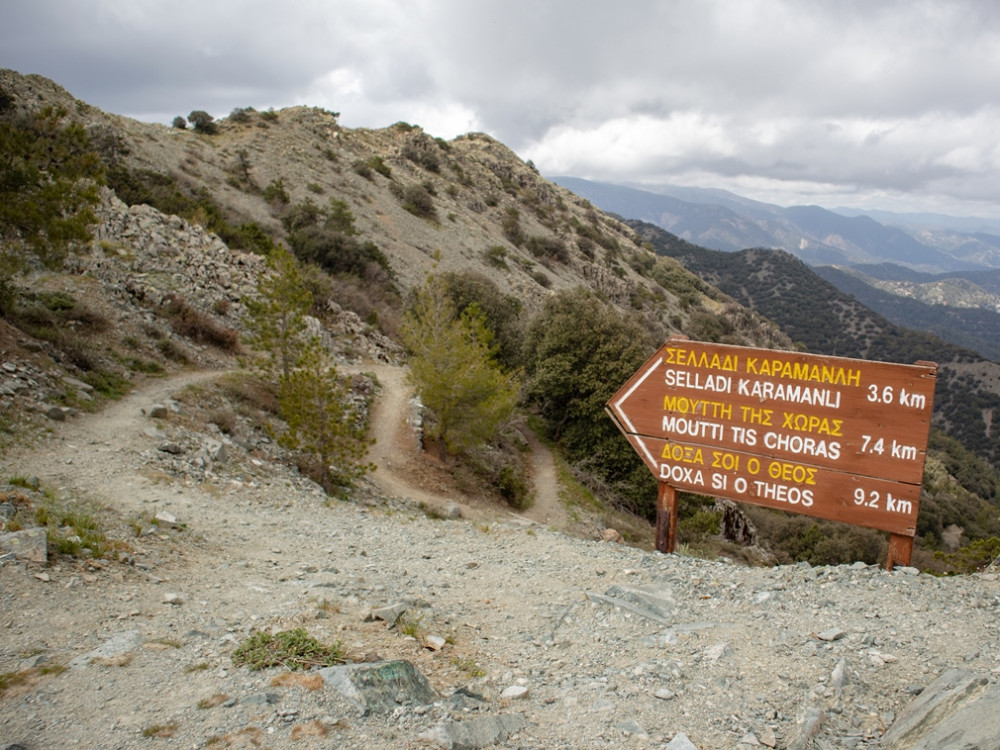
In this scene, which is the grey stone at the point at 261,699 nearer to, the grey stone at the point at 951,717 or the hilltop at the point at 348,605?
the hilltop at the point at 348,605

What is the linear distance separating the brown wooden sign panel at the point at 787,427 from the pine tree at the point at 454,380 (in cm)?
1045

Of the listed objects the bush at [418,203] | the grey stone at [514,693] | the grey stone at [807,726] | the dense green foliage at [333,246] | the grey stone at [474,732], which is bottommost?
the grey stone at [514,693]

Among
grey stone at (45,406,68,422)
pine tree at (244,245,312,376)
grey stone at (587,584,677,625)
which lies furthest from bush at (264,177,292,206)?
grey stone at (587,584,677,625)

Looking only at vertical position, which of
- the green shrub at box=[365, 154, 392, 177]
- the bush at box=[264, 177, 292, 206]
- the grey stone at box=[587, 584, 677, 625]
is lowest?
the grey stone at box=[587, 584, 677, 625]

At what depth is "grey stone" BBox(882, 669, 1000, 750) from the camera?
291 cm

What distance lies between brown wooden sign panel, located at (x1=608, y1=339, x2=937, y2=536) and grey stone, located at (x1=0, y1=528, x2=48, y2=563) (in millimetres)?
5696

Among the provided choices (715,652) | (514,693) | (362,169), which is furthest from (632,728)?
(362,169)

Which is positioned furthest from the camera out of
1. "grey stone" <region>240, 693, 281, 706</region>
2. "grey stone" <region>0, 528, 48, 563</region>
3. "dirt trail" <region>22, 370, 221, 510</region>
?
"dirt trail" <region>22, 370, 221, 510</region>

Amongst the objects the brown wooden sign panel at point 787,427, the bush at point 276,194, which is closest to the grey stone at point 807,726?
the brown wooden sign panel at point 787,427

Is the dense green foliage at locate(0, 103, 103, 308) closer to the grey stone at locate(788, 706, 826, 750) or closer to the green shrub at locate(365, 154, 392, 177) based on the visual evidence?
the grey stone at locate(788, 706, 826, 750)

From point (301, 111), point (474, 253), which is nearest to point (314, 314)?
point (474, 253)

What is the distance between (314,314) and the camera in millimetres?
24062

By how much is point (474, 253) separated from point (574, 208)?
3552cm

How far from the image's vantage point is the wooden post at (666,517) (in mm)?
7062
